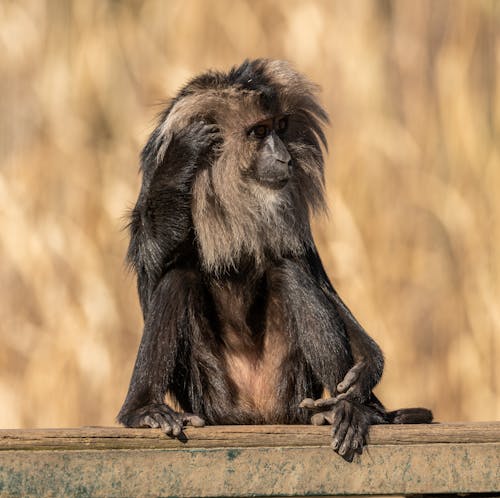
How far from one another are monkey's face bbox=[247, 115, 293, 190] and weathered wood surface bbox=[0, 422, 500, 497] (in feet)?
3.87

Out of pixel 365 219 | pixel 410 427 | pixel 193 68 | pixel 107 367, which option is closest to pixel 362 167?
pixel 365 219

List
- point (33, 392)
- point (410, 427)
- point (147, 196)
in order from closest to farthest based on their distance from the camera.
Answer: point (410, 427) < point (147, 196) < point (33, 392)

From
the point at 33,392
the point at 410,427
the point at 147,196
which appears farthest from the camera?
the point at 33,392

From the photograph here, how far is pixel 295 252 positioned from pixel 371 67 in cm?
282

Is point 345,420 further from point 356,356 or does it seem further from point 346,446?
point 356,356

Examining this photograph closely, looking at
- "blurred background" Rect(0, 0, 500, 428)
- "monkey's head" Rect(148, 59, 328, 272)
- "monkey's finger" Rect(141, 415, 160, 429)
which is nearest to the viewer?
"monkey's finger" Rect(141, 415, 160, 429)

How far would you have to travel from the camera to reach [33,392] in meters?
7.68

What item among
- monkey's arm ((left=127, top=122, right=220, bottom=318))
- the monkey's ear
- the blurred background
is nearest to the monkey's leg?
monkey's arm ((left=127, top=122, right=220, bottom=318))

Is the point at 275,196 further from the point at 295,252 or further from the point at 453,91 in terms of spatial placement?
the point at 453,91

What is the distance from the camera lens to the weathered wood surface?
14.8 feet

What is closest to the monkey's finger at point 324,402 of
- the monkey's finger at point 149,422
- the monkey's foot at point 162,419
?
the monkey's foot at point 162,419

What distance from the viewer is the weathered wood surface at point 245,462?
4523mm

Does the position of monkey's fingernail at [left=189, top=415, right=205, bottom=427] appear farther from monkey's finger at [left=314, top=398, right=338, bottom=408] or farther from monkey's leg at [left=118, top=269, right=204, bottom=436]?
monkey's finger at [left=314, top=398, right=338, bottom=408]

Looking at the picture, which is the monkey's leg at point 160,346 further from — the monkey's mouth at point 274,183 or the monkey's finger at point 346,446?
the monkey's finger at point 346,446
